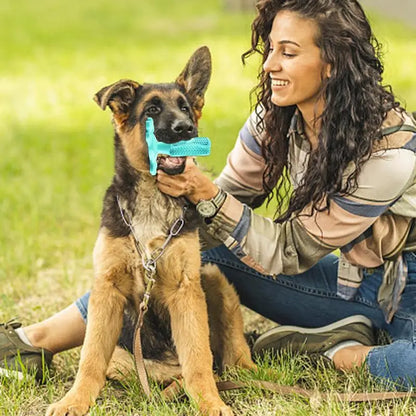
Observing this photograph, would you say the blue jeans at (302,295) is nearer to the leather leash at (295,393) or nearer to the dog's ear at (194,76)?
the leather leash at (295,393)

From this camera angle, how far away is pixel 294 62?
3570mm

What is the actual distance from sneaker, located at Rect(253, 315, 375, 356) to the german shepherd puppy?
198mm

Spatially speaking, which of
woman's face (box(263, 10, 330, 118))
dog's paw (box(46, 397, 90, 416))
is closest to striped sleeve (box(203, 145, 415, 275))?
woman's face (box(263, 10, 330, 118))

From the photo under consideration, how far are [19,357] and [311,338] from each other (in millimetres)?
1453

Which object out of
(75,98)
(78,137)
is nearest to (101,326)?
(78,137)

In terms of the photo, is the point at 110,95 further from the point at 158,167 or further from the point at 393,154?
the point at 393,154

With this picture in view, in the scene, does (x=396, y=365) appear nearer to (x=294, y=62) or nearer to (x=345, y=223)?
(x=345, y=223)

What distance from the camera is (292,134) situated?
394 cm

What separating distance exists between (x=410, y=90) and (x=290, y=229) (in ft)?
25.6

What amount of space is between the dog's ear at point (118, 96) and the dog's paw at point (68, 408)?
127cm

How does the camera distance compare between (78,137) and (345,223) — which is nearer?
(345,223)

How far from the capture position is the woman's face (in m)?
3.54

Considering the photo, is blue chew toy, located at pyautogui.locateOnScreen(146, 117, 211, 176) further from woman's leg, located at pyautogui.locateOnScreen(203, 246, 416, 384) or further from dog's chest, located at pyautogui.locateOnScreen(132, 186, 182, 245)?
woman's leg, located at pyautogui.locateOnScreen(203, 246, 416, 384)

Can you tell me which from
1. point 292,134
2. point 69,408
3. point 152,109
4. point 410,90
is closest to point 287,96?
point 292,134
